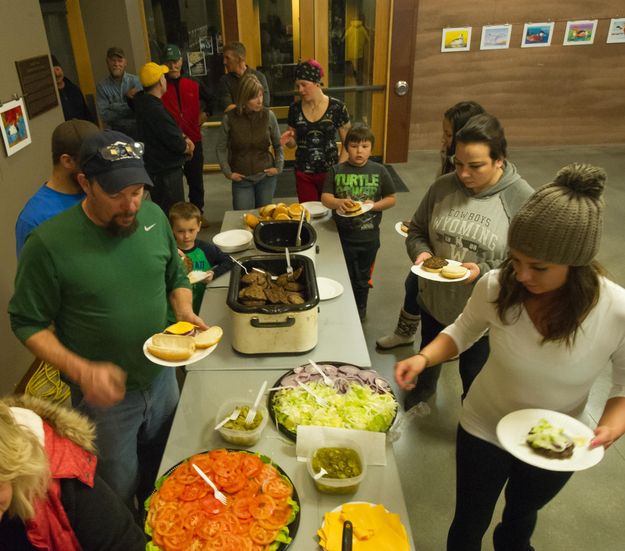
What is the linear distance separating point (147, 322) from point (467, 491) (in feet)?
4.64

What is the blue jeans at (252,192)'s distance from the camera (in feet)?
14.7

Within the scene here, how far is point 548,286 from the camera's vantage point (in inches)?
57.7

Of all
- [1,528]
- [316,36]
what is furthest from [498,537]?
[316,36]

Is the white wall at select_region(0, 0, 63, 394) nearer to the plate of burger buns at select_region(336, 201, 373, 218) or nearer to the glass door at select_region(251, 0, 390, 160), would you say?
the plate of burger buns at select_region(336, 201, 373, 218)

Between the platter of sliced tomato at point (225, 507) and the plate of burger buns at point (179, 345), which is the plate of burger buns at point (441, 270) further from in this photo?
the platter of sliced tomato at point (225, 507)

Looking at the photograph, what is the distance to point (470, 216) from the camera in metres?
2.27

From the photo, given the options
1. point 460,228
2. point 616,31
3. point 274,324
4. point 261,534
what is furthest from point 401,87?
point 261,534

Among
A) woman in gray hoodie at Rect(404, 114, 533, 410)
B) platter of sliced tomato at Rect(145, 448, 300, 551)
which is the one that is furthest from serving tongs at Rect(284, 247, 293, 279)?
platter of sliced tomato at Rect(145, 448, 300, 551)

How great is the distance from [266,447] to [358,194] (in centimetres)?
210

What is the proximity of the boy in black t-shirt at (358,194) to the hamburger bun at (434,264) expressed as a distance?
38.0 inches

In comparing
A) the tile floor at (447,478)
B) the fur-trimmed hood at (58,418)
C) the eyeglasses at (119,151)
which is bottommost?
the tile floor at (447,478)

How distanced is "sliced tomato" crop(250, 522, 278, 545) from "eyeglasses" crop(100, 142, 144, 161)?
1314mm

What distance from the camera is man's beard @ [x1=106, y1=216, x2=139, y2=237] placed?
1.75 m

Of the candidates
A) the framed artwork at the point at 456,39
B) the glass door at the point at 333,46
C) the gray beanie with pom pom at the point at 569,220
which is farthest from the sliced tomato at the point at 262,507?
the framed artwork at the point at 456,39
